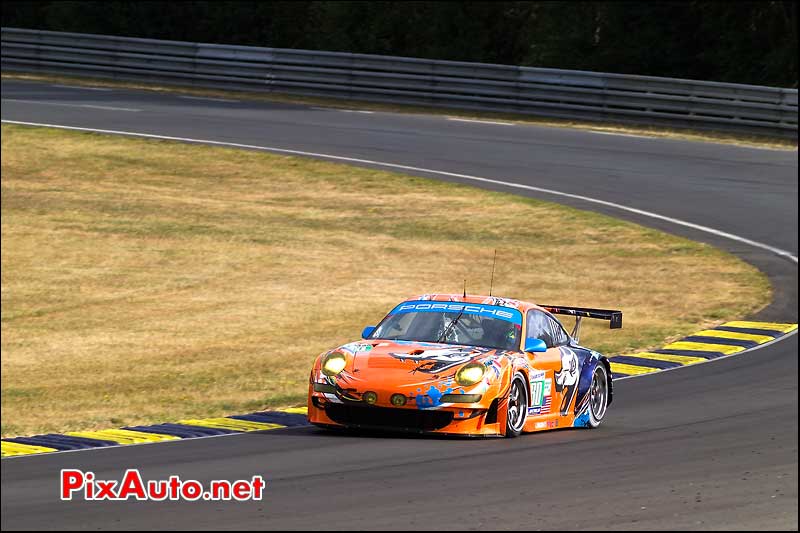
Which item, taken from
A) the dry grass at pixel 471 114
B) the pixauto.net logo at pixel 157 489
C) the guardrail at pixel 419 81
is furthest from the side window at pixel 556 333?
the guardrail at pixel 419 81

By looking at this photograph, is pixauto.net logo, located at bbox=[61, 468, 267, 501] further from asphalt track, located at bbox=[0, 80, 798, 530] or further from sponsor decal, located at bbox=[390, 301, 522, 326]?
sponsor decal, located at bbox=[390, 301, 522, 326]

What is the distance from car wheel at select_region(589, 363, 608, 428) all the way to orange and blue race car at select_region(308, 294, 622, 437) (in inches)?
5.8

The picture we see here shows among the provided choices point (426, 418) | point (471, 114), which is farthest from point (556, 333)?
point (471, 114)

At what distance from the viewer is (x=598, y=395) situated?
12.2 meters

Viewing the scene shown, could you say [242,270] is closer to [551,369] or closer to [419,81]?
[551,369]

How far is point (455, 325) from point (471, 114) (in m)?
26.3

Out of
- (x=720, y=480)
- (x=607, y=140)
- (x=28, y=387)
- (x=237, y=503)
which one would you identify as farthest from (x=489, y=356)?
(x=607, y=140)

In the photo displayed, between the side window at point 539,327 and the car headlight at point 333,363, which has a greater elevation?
the side window at point 539,327

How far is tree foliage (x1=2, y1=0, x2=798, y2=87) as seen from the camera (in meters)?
41.6

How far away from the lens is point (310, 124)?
34.9 m

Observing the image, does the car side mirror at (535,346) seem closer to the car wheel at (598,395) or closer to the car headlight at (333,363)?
the car wheel at (598,395)

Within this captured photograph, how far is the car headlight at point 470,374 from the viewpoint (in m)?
10.5

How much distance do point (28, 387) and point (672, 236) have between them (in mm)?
12241

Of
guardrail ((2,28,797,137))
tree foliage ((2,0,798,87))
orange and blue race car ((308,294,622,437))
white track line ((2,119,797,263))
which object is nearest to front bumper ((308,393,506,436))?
orange and blue race car ((308,294,622,437))
